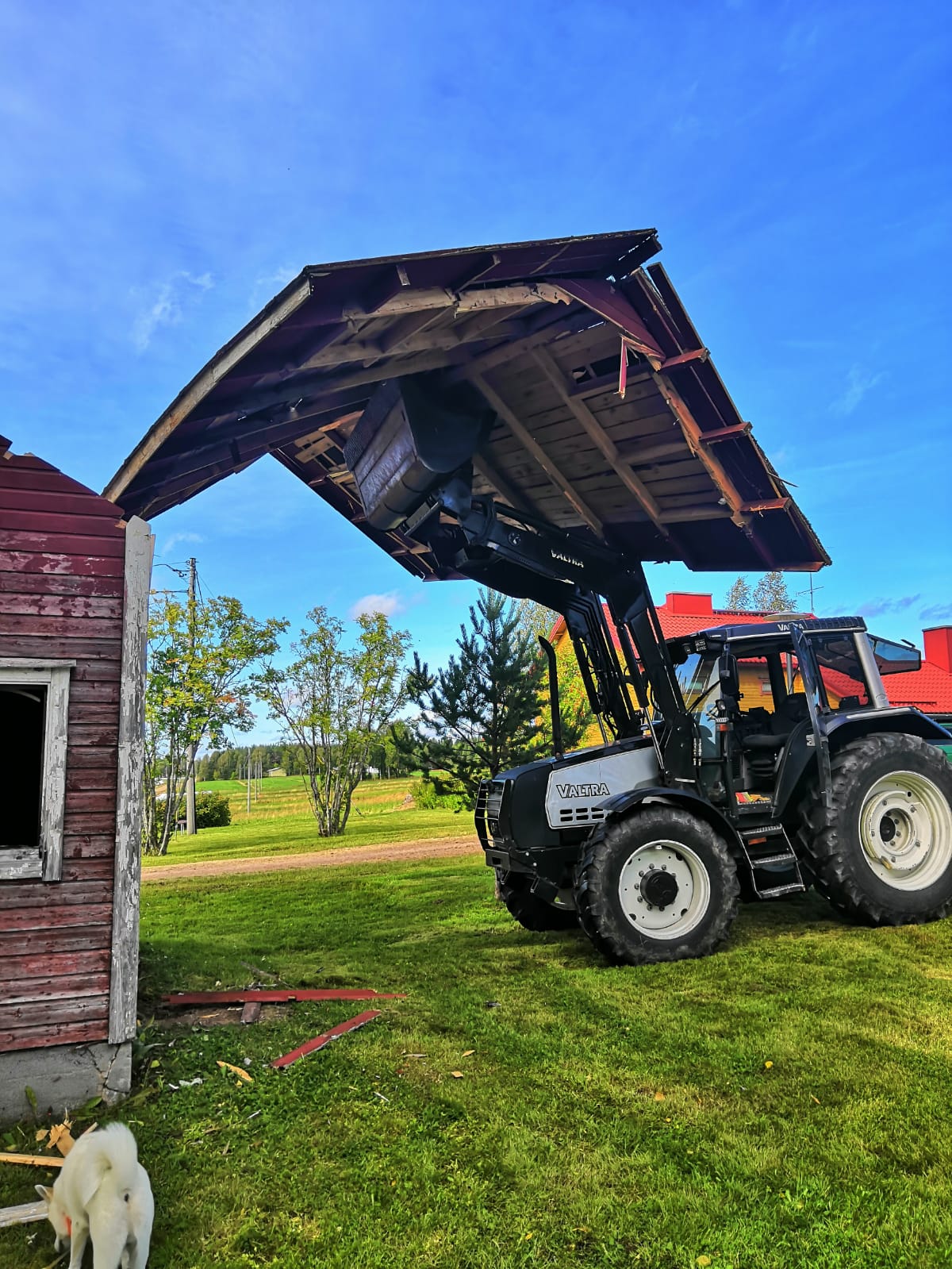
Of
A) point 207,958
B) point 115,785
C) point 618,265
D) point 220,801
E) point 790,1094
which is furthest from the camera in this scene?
point 220,801

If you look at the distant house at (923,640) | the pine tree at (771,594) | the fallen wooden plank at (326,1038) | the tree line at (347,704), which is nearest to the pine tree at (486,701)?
the tree line at (347,704)

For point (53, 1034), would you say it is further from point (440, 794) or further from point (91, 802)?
point (440, 794)

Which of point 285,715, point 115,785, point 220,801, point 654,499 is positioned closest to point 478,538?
point 654,499

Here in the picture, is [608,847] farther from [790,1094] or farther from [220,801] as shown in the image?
[220,801]

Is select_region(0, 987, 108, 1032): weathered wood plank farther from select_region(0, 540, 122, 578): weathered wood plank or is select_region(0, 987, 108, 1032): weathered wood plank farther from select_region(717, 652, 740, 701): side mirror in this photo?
select_region(717, 652, 740, 701): side mirror

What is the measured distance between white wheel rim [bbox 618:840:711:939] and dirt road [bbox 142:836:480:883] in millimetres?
8746

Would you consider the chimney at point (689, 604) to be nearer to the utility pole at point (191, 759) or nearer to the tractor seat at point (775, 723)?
the utility pole at point (191, 759)

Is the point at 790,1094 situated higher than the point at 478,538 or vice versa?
the point at 478,538

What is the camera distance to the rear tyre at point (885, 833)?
627 cm

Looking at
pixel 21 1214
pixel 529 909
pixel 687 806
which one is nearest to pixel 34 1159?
pixel 21 1214

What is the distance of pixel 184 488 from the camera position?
20.6 feet

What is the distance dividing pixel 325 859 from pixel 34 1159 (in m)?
13.0

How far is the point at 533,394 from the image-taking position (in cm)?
630

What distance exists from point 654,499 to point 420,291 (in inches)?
128
